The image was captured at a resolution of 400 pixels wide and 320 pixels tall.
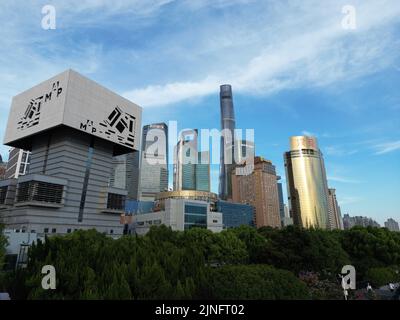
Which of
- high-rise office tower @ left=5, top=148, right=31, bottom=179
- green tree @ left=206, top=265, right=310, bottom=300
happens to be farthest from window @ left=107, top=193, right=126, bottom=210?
high-rise office tower @ left=5, top=148, right=31, bottom=179

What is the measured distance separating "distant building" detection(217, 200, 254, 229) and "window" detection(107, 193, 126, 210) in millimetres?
83291

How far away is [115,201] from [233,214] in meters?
95.6

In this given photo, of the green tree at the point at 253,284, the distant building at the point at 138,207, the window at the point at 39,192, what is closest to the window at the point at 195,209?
the window at the point at 39,192

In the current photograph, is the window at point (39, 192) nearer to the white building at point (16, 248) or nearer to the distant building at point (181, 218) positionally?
the white building at point (16, 248)

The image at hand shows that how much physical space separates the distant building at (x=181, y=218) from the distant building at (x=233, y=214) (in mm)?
50699

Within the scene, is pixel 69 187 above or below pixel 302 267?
above

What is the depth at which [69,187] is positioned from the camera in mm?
81000

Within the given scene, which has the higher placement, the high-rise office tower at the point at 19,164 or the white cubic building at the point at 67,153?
the high-rise office tower at the point at 19,164

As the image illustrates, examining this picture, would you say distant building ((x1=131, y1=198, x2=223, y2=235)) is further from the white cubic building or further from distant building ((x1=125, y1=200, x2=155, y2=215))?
distant building ((x1=125, y1=200, x2=155, y2=215))

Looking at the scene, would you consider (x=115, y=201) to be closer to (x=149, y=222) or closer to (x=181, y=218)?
(x=149, y=222)

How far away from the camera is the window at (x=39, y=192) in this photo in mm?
72375
